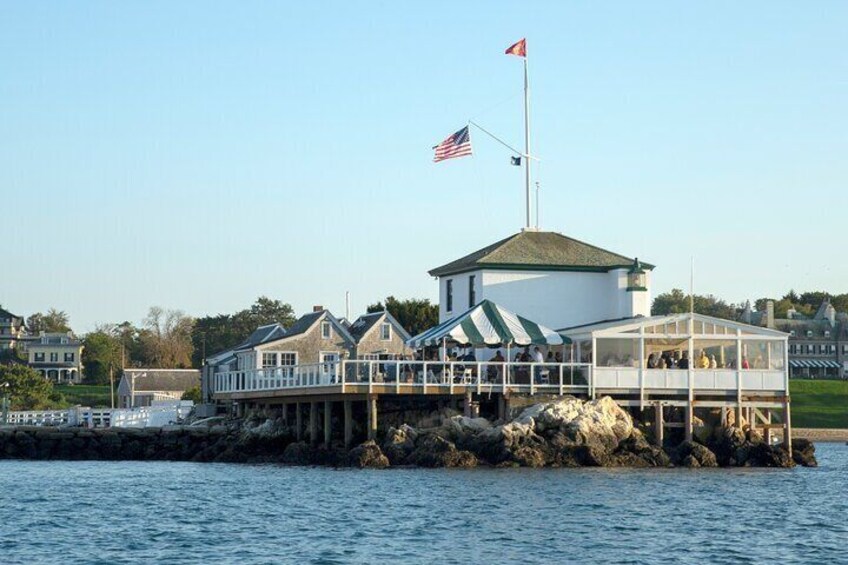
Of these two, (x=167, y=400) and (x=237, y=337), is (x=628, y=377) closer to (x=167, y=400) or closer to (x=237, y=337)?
(x=167, y=400)

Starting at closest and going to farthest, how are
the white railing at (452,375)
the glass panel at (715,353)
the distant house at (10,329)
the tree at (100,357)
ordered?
the white railing at (452,375), the glass panel at (715,353), the tree at (100,357), the distant house at (10,329)

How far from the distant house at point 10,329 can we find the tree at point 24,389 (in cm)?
5982

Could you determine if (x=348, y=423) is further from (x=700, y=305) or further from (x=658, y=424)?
(x=700, y=305)

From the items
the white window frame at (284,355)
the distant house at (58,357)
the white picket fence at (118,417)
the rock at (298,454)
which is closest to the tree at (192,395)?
the white window frame at (284,355)

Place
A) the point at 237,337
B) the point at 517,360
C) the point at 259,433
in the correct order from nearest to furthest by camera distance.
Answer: the point at 517,360, the point at 259,433, the point at 237,337

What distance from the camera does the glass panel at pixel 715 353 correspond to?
46.4 m

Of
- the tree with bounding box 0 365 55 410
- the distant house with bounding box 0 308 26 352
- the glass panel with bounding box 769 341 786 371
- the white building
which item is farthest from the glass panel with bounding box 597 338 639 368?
the distant house with bounding box 0 308 26 352

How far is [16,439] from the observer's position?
55.8m

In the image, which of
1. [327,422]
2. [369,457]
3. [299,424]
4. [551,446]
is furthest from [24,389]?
[551,446]

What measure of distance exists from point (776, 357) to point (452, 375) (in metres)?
10.7

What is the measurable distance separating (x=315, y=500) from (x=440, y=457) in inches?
307

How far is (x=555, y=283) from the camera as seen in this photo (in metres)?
52.7

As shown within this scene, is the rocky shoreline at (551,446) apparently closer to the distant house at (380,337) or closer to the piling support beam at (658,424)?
the piling support beam at (658,424)

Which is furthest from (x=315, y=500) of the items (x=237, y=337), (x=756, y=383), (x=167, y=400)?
(x=237, y=337)
